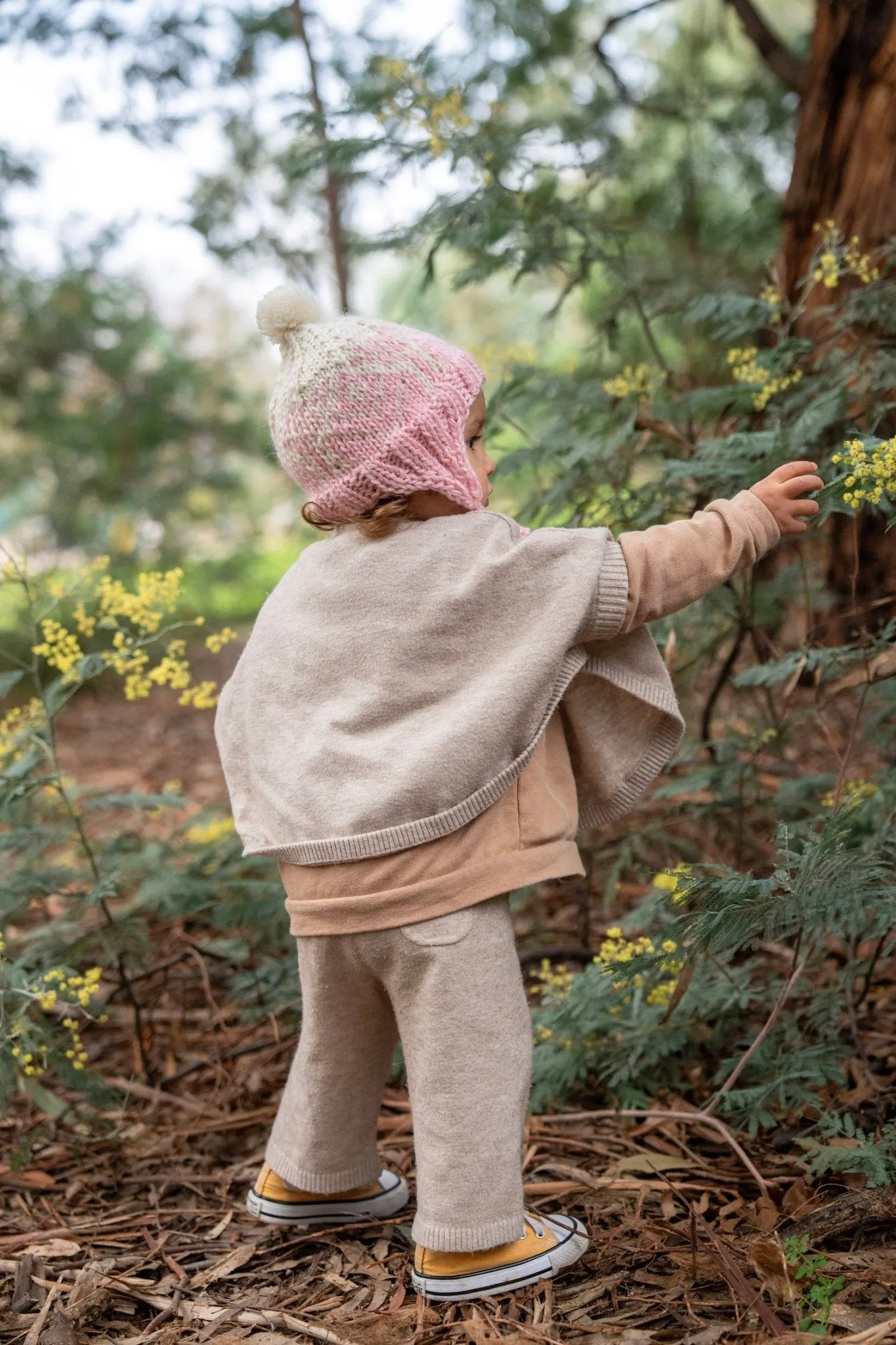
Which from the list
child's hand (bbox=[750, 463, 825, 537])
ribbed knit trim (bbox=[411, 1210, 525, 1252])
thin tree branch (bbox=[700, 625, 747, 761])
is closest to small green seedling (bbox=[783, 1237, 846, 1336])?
Result: ribbed knit trim (bbox=[411, 1210, 525, 1252])

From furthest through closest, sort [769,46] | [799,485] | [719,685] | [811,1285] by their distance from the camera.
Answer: [769,46] → [719,685] → [799,485] → [811,1285]

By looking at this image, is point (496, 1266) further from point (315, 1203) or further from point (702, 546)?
point (702, 546)

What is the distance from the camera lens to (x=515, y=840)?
1810 mm

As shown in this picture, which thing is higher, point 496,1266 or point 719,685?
point 719,685

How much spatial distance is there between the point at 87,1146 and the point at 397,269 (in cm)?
881

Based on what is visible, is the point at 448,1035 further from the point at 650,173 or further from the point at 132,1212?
the point at 650,173

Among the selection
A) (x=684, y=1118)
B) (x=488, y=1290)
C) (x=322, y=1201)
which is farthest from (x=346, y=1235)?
(x=684, y=1118)

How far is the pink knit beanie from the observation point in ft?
5.83

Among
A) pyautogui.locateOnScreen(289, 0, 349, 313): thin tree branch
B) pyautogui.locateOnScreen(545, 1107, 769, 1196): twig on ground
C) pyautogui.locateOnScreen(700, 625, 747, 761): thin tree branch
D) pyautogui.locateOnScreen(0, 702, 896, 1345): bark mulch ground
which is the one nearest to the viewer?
pyautogui.locateOnScreen(0, 702, 896, 1345): bark mulch ground

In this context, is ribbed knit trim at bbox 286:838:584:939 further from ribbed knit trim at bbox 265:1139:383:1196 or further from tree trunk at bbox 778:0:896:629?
tree trunk at bbox 778:0:896:629

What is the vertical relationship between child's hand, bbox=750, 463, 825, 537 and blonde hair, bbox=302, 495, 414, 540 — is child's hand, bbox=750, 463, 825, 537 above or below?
below

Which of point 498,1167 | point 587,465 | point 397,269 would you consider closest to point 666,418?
point 587,465

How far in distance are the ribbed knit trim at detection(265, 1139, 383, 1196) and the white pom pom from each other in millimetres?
1401

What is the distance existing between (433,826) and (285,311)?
0.87m
